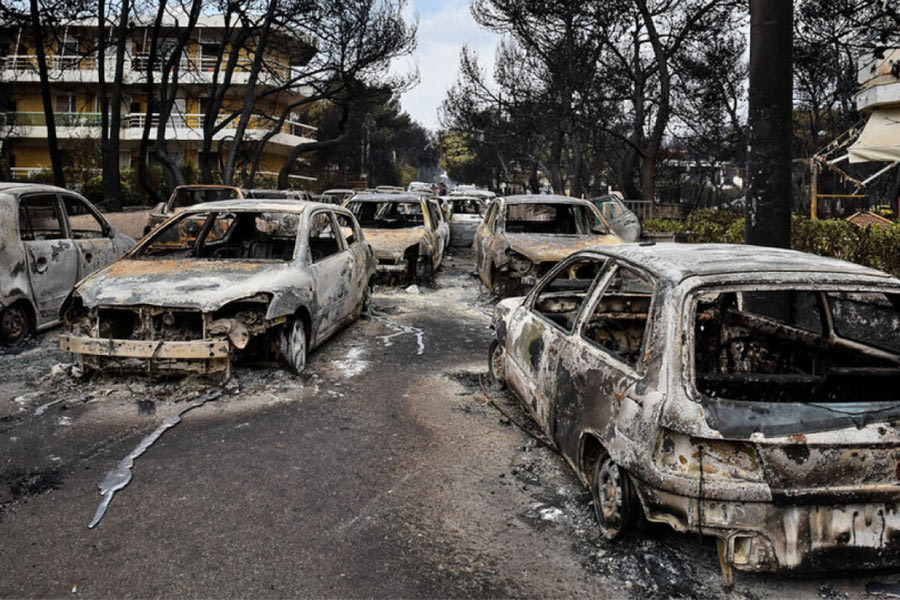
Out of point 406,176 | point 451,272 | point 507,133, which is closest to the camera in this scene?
point 451,272

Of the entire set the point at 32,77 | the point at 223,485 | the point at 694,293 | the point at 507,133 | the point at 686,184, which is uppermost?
the point at 32,77

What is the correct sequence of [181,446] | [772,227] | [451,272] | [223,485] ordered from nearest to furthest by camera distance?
1. [223,485]
2. [181,446]
3. [772,227]
4. [451,272]

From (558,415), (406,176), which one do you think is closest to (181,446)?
(558,415)

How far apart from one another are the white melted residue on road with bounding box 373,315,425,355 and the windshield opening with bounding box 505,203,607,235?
315cm

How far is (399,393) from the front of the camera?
5.96 metres

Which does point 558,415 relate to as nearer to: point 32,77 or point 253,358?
point 253,358

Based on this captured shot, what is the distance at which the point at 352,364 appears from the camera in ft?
22.6

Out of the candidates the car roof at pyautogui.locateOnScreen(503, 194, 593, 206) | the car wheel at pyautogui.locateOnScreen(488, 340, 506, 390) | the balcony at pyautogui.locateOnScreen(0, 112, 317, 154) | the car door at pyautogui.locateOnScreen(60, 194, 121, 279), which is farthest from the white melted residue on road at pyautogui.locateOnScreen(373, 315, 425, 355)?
the balcony at pyautogui.locateOnScreen(0, 112, 317, 154)

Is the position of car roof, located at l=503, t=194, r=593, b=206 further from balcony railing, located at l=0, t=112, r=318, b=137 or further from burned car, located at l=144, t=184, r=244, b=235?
balcony railing, located at l=0, t=112, r=318, b=137

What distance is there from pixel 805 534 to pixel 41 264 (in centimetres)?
759

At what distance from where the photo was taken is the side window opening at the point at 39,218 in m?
7.45

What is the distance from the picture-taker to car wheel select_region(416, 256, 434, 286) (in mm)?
12185

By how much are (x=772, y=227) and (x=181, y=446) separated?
4.87 m

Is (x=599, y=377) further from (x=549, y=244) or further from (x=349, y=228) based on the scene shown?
(x=549, y=244)
